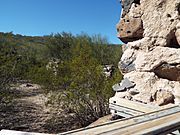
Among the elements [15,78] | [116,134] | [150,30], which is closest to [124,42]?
[150,30]

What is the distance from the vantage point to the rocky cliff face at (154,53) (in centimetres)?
380

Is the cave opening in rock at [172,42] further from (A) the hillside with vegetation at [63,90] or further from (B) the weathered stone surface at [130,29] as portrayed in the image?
(A) the hillside with vegetation at [63,90]

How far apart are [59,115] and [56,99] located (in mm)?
1225

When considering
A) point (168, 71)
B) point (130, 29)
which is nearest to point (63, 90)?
point (130, 29)

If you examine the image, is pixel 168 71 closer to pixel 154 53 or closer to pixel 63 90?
pixel 154 53

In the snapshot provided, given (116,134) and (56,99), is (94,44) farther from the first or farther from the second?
(116,134)

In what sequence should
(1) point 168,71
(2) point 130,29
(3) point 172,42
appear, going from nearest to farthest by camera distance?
(1) point 168,71, (3) point 172,42, (2) point 130,29

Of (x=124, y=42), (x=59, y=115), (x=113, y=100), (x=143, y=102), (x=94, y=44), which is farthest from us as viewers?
(x=94, y=44)

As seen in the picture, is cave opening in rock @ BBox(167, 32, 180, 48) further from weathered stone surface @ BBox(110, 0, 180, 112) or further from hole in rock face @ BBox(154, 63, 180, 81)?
hole in rock face @ BBox(154, 63, 180, 81)

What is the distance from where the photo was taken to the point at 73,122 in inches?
367

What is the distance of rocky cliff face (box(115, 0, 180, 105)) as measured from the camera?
149 inches

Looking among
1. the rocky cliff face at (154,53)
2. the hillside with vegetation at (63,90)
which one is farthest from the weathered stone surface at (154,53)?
the hillside with vegetation at (63,90)

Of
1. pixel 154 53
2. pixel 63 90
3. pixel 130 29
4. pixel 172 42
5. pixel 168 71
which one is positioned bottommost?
pixel 63 90

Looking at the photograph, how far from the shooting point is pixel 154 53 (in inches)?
157
